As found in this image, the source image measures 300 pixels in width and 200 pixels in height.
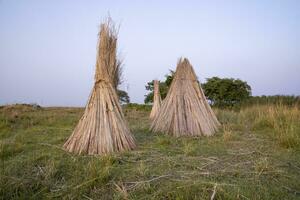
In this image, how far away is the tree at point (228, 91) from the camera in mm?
20172

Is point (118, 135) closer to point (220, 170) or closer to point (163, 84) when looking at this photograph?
point (220, 170)

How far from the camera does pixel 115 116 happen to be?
4.78 meters

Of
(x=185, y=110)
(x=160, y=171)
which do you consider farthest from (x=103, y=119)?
(x=185, y=110)

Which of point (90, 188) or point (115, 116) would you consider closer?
point (90, 188)

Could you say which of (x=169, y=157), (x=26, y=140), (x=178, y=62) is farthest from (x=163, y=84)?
(x=169, y=157)

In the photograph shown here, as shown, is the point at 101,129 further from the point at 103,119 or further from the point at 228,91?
the point at 228,91

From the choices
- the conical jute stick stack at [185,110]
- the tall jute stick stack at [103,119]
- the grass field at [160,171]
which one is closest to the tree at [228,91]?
the conical jute stick stack at [185,110]

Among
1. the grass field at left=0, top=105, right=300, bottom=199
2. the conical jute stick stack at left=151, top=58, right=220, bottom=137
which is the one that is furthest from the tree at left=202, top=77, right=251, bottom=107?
the grass field at left=0, top=105, right=300, bottom=199

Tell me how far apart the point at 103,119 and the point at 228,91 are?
54.1 feet

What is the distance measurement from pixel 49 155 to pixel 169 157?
1520 mm

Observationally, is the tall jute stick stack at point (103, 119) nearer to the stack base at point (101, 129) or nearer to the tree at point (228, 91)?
the stack base at point (101, 129)

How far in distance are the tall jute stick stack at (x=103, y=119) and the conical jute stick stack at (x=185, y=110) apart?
5.78 ft

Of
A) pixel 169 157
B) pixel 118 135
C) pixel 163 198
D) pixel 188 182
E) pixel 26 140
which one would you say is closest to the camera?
pixel 163 198

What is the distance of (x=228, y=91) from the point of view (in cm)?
2028
